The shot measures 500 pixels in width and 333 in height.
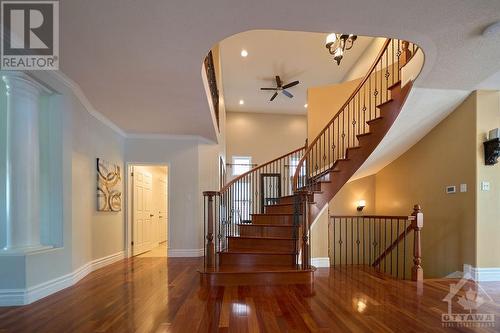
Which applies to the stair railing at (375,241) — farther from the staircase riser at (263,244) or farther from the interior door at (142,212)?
the interior door at (142,212)

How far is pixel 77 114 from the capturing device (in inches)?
151

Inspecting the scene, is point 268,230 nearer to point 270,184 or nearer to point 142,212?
point 142,212

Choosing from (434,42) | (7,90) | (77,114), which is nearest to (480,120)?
(434,42)

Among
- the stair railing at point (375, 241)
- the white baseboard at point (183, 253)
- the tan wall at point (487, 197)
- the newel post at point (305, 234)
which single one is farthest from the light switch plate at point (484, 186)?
the white baseboard at point (183, 253)

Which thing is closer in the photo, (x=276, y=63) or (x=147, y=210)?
(x=276, y=63)

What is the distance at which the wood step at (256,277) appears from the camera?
3527 millimetres

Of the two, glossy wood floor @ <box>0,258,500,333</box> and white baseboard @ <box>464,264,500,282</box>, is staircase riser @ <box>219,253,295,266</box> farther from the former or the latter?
white baseboard @ <box>464,264,500,282</box>

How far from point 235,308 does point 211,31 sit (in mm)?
2644

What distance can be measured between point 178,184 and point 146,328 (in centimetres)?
371

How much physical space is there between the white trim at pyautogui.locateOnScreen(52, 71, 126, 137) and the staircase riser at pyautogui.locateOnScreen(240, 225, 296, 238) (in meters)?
3.07

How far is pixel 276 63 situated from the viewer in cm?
640

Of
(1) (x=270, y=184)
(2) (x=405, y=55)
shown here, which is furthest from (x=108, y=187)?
(2) (x=405, y=55)

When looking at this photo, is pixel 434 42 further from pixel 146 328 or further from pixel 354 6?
pixel 146 328

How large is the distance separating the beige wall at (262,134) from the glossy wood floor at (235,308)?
5.57 metres
